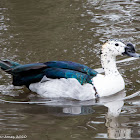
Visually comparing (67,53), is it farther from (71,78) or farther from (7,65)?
(71,78)

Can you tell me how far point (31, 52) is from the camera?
11.4 m

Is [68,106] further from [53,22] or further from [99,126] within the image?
[53,22]

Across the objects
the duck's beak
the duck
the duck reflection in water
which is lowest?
the duck reflection in water

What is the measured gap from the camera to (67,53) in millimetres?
11227

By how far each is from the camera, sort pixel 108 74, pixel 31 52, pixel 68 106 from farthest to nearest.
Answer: pixel 31 52, pixel 108 74, pixel 68 106

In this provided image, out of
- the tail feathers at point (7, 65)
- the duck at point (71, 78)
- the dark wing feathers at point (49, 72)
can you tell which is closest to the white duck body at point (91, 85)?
the duck at point (71, 78)

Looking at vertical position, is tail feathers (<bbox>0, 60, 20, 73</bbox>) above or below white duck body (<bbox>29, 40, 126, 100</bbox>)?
above

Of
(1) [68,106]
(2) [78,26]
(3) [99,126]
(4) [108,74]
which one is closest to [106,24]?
(2) [78,26]

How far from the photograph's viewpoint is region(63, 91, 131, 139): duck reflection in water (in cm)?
703

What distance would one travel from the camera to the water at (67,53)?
7305 millimetres

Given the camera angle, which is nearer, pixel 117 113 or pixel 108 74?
pixel 117 113

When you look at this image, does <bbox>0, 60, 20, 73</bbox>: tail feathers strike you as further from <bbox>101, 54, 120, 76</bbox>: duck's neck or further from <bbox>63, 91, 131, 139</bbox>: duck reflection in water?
<bbox>101, 54, 120, 76</bbox>: duck's neck

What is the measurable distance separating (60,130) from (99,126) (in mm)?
688

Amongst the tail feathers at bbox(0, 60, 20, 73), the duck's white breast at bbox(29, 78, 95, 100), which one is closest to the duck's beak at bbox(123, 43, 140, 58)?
the duck's white breast at bbox(29, 78, 95, 100)
